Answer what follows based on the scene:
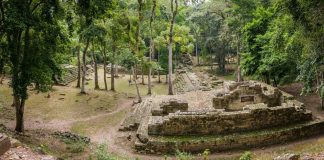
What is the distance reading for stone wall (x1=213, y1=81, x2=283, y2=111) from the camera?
68.9 ft

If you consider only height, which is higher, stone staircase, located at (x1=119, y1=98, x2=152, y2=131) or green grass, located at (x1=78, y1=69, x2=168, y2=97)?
green grass, located at (x1=78, y1=69, x2=168, y2=97)

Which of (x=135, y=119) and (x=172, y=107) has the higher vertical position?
(x=172, y=107)

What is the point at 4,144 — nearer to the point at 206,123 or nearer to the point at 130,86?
the point at 206,123

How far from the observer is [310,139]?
1714cm

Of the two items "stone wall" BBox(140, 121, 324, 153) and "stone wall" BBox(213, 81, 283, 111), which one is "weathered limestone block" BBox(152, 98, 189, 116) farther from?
"stone wall" BBox(140, 121, 324, 153)

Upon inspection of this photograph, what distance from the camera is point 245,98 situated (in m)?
21.3

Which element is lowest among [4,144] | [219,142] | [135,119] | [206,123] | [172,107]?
[219,142]

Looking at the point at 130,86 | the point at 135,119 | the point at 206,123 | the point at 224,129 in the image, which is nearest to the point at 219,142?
the point at 224,129

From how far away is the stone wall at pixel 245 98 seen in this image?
68.9ft

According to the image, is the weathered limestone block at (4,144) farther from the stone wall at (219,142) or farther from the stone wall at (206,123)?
the stone wall at (206,123)

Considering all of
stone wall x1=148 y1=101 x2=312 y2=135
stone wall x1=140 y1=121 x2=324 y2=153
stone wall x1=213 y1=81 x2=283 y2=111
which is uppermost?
stone wall x1=213 y1=81 x2=283 y2=111

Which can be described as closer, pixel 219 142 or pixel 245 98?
pixel 219 142

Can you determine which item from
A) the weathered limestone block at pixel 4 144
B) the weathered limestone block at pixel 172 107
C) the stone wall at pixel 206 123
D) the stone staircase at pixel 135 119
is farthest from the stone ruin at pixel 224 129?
the weathered limestone block at pixel 4 144


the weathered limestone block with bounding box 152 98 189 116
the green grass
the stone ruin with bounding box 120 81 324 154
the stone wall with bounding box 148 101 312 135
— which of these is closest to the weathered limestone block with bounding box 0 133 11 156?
the stone ruin with bounding box 120 81 324 154
